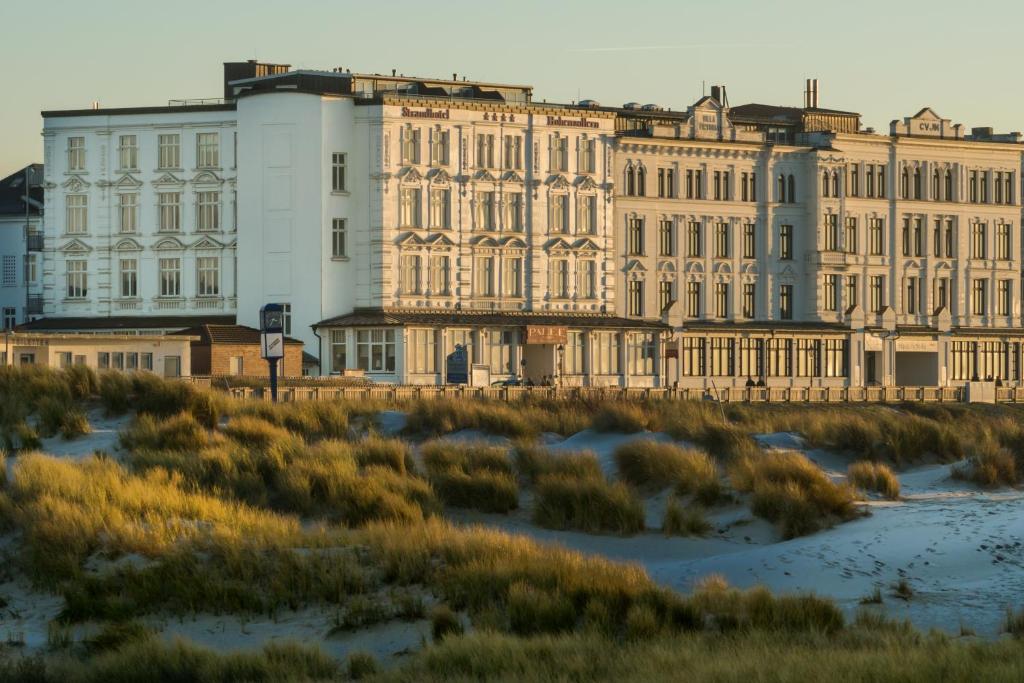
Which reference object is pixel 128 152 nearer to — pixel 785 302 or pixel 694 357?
pixel 694 357

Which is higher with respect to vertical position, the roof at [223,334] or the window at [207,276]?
the window at [207,276]

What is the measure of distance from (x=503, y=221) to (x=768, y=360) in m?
14.7

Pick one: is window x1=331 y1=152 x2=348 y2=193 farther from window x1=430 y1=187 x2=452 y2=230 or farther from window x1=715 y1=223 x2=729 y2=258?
window x1=715 y1=223 x2=729 y2=258

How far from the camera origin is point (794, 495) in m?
26.9

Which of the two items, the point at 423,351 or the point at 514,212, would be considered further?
the point at 514,212

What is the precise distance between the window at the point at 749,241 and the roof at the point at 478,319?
7412 millimetres

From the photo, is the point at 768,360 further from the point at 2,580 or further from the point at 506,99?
the point at 2,580

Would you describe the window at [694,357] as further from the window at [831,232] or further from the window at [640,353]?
the window at [831,232]

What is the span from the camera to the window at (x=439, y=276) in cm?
8375

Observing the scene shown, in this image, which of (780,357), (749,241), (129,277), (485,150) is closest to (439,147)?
(485,150)

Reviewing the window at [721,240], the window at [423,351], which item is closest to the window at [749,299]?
the window at [721,240]

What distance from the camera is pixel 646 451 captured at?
3036 centimetres

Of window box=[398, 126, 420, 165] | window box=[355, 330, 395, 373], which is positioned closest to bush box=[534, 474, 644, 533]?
window box=[355, 330, 395, 373]

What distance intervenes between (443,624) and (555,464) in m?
10.2
